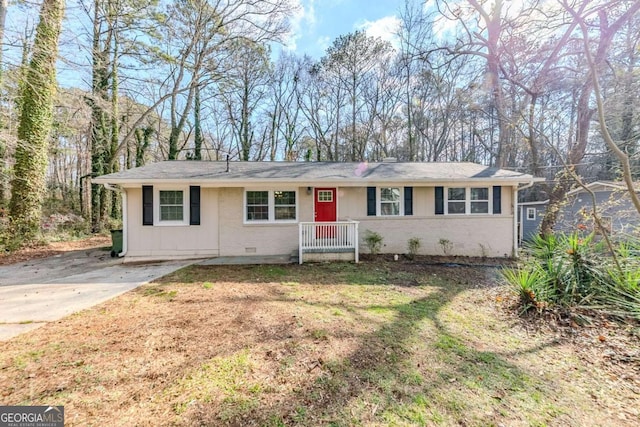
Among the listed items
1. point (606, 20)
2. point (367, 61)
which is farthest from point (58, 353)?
point (367, 61)

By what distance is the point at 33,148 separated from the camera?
30.8 ft

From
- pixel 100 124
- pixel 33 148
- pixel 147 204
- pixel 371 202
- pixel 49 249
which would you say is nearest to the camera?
pixel 147 204

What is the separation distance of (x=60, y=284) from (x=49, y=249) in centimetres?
581

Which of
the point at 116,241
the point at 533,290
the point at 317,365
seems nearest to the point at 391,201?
the point at 533,290

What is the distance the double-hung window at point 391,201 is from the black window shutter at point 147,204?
7.21m

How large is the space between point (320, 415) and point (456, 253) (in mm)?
8244

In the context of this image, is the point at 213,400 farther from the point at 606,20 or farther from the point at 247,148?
the point at 247,148

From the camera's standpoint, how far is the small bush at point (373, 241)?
27.1 feet

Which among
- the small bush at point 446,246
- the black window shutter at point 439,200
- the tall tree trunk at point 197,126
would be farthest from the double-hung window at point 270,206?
the tall tree trunk at point 197,126

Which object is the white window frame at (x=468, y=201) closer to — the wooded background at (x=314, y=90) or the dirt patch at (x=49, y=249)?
the wooded background at (x=314, y=90)

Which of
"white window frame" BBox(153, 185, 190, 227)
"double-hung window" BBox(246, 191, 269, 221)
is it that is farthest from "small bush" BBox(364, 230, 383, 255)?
"white window frame" BBox(153, 185, 190, 227)

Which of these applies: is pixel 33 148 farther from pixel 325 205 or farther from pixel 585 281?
pixel 585 281

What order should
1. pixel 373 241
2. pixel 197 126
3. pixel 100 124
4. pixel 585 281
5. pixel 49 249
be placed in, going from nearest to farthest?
pixel 585 281 < pixel 373 241 < pixel 49 249 < pixel 100 124 < pixel 197 126

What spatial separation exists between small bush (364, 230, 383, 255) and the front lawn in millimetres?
3481
